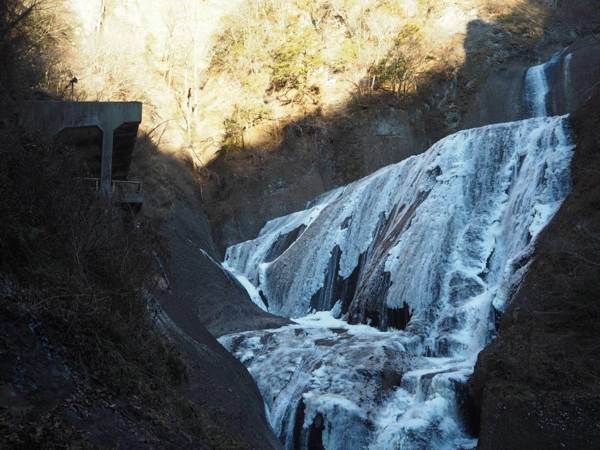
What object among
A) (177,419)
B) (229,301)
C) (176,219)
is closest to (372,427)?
(177,419)

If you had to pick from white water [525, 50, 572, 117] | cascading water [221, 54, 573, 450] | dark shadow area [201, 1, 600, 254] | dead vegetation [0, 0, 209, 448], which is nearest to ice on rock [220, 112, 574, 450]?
cascading water [221, 54, 573, 450]

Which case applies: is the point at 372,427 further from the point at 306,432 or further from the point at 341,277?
the point at 341,277

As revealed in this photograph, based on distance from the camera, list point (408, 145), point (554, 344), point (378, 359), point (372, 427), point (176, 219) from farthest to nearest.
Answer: point (408, 145), point (176, 219), point (378, 359), point (372, 427), point (554, 344)

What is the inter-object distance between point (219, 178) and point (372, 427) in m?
26.6

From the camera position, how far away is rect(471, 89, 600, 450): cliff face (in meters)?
8.52

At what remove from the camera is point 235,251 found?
103 feet

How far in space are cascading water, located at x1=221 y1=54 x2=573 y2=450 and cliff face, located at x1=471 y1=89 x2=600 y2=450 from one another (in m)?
1.19

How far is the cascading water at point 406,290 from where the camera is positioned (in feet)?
39.7

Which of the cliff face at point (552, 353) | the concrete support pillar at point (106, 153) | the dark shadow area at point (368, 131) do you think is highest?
the dark shadow area at point (368, 131)

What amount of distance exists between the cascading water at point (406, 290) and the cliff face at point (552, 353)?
119 cm

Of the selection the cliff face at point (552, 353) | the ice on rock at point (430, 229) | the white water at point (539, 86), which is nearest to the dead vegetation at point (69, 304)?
the cliff face at point (552, 353)

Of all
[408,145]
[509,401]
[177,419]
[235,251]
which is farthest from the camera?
[408,145]

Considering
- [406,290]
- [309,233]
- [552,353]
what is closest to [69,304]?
[552,353]

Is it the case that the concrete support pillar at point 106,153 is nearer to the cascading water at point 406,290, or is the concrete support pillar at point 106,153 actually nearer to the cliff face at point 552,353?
the cascading water at point 406,290
